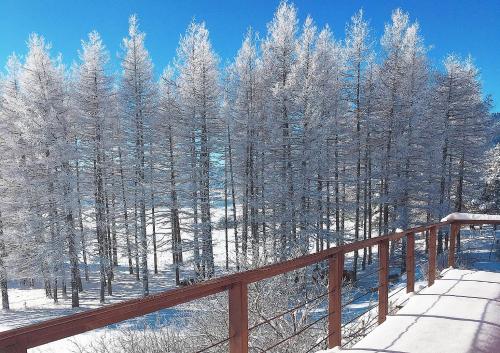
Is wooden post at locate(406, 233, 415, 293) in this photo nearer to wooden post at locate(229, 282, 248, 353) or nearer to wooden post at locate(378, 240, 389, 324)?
wooden post at locate(378, 240, 389, 324)

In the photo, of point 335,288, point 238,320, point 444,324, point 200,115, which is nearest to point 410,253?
point 444,324

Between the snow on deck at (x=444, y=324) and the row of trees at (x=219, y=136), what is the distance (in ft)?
47.1

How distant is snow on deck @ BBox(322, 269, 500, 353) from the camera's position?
11.9 feet

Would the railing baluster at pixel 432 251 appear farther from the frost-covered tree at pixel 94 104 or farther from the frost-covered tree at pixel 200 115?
the frost-covered tree at pixel 94 104

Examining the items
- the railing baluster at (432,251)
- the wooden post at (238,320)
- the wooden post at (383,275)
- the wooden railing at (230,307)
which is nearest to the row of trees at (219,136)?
the railing baluster at (432,251)

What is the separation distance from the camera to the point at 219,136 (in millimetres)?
24719

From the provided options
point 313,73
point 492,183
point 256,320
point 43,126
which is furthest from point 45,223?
point 492,183

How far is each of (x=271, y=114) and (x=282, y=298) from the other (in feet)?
44.6

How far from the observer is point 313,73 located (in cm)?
2139

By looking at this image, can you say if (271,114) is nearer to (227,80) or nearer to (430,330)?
(227,80)

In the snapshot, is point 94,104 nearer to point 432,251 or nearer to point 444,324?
point 432,251

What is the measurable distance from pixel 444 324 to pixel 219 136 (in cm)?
2136

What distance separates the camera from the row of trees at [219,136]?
67.5 feet

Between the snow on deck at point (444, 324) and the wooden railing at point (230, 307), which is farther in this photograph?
the snow on deck at point (444, 324)
